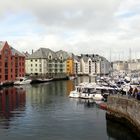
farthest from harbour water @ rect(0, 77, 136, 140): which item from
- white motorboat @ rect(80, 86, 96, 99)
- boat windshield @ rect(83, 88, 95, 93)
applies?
boat windshield @ rect(83, 88, 95, 93)

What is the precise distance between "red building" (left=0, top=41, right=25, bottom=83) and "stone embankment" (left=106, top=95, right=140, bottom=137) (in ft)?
350

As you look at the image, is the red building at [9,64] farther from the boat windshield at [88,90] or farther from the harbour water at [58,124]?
the harbour water at [58,124]

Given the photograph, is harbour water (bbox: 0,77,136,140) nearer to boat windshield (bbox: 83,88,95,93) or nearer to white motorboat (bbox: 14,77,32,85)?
boat windshield (bbox: 83,88,95,93)

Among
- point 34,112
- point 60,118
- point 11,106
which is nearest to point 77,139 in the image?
point 60,118

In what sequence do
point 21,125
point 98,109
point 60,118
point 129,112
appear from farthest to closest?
point 98,109 < point 60,118 < point 21,125 < point 129,112

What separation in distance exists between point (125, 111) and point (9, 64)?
123946 mm

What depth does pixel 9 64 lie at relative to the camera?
164 metres

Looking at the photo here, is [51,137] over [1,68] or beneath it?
beneath

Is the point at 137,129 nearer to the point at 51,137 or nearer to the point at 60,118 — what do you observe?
the point at 51,137

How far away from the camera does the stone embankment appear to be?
40188 millimetres

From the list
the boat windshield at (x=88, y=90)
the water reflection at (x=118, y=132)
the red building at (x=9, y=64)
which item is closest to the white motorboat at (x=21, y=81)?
the red building at (x=9, y=64)

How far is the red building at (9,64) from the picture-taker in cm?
15638

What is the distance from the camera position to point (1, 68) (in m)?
155

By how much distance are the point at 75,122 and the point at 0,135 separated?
12502 mm
